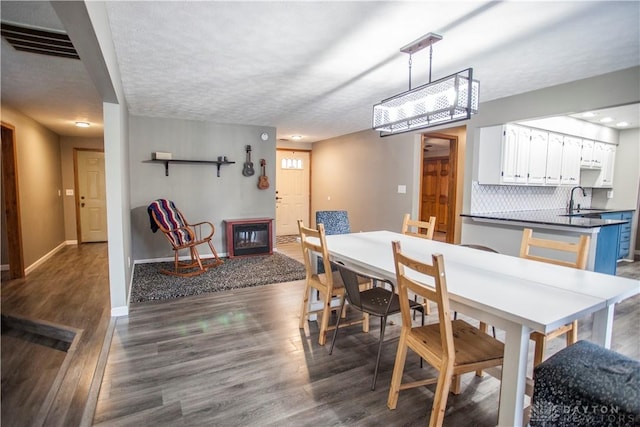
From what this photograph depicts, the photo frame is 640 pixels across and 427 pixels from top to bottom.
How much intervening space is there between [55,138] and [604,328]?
7.88 metres

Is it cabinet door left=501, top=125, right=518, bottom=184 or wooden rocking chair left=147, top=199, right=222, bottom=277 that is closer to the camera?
cabinet door left=501, top=125, right=518, bottom=184

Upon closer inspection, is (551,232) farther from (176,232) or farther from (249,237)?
(176,232)

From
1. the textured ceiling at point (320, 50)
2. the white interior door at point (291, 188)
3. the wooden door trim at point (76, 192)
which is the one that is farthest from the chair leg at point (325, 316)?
the wooden door trim at point (76, 192)

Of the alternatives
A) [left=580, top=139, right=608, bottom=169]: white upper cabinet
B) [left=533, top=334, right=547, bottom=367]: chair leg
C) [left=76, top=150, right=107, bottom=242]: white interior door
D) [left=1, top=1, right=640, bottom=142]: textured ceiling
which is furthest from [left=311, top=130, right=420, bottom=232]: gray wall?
[left=76, top=150, right=107, bottom=242]: white interior door

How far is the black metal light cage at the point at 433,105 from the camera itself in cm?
203

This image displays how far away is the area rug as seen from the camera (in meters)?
3.70

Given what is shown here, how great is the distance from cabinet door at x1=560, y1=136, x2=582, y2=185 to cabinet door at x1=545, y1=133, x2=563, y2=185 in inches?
4.2

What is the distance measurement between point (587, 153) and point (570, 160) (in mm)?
553

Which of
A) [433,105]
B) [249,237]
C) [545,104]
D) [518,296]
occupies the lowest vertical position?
[249,237]

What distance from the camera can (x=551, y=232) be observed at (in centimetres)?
354

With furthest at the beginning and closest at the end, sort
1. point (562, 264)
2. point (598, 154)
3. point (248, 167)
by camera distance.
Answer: point (248, 167) → point (598, 154) → point (562, 264)

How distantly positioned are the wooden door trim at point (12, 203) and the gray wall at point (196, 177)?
50.0 inches

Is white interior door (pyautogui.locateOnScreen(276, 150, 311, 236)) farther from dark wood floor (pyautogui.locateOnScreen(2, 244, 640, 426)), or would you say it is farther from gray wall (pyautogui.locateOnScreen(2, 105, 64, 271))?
dark wood floor (pyautogui.locateOnScreen(2, 244, 640, 426))

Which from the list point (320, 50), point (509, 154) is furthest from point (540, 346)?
point (509, 154)
